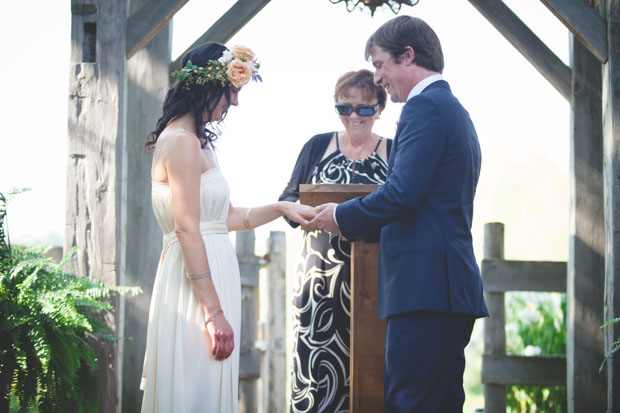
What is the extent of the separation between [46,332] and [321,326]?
55.5 inches

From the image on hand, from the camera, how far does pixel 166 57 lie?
4.73 m

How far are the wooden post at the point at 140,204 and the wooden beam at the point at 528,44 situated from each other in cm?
238

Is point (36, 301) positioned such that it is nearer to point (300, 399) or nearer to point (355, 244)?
point (300, 399)

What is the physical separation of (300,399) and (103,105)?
1994mm

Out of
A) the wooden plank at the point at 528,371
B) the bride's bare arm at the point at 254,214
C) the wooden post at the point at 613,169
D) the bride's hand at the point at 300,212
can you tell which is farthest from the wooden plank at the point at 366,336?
the wooden plank at the point at 528,371

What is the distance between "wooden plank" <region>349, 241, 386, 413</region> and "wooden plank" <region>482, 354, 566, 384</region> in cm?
305

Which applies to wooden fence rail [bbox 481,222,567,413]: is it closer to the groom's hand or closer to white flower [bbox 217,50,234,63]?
the groom's hand

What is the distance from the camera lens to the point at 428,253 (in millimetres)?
2352

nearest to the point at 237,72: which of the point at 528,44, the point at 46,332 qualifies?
the point at 46,332

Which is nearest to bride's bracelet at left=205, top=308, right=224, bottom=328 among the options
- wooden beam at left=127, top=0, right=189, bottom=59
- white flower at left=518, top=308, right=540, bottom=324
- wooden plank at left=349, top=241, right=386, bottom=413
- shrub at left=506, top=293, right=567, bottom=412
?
wooden plank at left=349, top=241, right=386, bottom=413

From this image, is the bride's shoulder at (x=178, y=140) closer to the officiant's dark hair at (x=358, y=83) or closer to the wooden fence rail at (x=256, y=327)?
the officiant's dark hair at (x=358, y=83)

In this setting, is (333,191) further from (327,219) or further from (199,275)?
(199,275)

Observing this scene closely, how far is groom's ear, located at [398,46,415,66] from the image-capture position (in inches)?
100

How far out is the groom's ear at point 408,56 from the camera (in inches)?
100
